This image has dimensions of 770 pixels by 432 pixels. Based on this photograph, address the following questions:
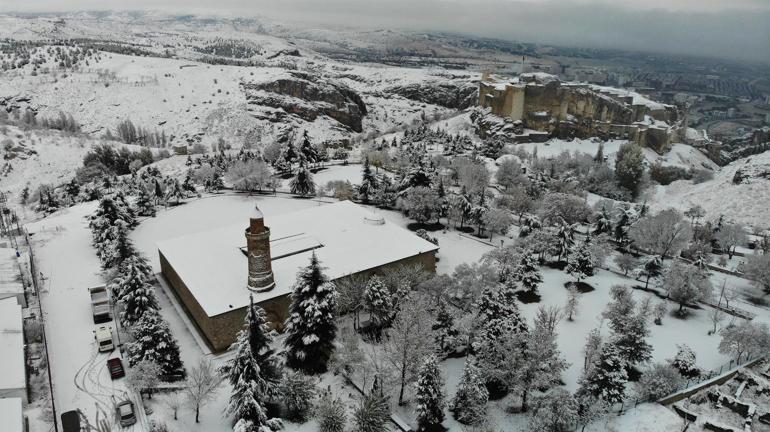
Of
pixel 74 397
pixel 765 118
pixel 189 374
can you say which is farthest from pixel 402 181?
pixel 765 118

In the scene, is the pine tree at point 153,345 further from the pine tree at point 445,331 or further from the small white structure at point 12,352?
the pine tree at point 445,331

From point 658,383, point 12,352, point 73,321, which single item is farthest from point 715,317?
point 73,321

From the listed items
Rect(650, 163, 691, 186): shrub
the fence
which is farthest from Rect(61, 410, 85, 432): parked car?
Rect(650, 163, 691, 186): shrub

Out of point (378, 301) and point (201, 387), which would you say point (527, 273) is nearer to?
point (378, 301)

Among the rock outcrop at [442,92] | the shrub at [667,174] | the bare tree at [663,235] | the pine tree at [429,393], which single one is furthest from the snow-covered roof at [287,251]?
the rock outcrop at [442,92]

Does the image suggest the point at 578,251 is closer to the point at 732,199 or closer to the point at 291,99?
the point at 732,199
